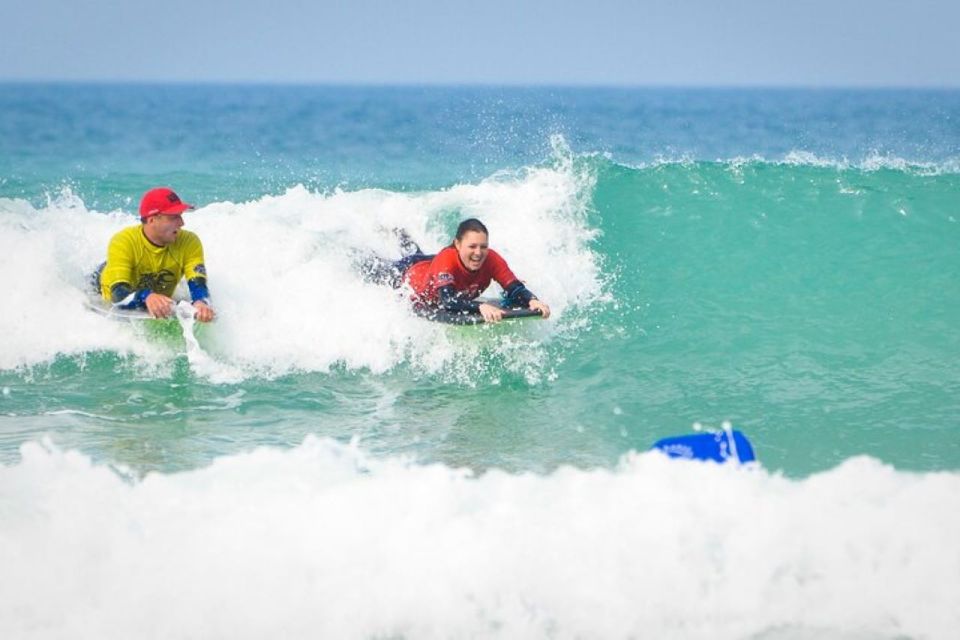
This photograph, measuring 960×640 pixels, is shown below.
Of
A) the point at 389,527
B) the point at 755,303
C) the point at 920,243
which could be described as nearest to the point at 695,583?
the point at 389,527

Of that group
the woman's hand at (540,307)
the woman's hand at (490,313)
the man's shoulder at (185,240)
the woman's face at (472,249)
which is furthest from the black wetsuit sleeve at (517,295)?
the man's shoulder at (185,240)

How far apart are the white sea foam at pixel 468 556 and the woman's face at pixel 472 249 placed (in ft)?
10.5

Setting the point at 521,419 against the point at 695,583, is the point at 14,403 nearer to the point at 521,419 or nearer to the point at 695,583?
the point at 521,419

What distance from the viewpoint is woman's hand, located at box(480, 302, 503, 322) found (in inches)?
328

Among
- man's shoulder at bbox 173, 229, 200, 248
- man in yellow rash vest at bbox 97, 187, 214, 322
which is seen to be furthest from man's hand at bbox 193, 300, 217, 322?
man's shoulder at bbox 173, 229, 200, 248

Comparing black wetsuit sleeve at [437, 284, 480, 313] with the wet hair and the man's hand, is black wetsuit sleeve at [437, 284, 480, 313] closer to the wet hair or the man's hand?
the wet hair

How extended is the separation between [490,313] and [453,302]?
1.34 feet

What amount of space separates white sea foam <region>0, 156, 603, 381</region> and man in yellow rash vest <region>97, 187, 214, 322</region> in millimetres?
420

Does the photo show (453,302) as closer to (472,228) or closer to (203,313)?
(472,228)

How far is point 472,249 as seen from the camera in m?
8.56

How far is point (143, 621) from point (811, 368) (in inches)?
230

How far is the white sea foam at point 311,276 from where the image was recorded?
8875 mm

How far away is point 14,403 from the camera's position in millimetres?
7879

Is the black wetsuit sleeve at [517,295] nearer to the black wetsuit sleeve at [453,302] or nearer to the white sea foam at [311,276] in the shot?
the white sea foam at [311,276]
